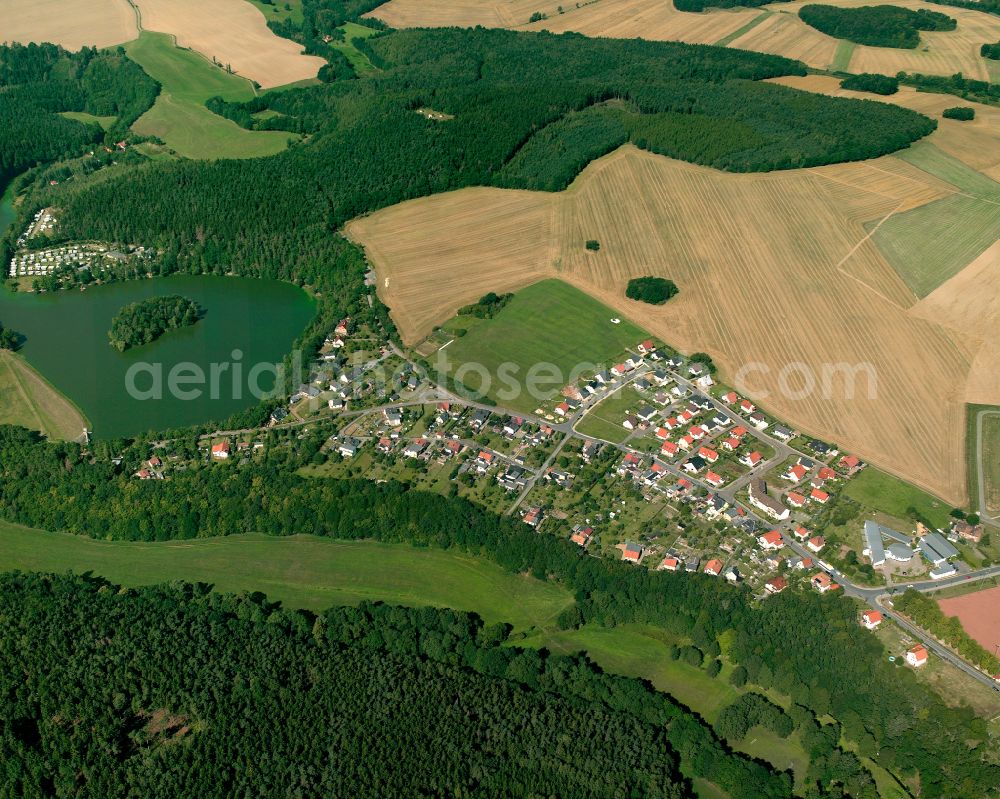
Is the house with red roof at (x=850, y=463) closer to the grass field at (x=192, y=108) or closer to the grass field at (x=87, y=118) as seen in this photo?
the grass field at (x=192, y=108)

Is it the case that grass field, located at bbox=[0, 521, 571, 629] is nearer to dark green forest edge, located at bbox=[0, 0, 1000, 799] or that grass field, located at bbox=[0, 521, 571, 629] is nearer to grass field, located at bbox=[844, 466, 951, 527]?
dark green forest edge, located at bbox=[0, 0, 1000, 799]

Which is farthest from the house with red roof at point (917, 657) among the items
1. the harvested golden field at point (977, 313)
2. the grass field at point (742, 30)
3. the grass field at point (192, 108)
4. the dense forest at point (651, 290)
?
the grass field at point (742, 30)

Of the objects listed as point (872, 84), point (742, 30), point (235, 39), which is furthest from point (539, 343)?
point (235, 39)

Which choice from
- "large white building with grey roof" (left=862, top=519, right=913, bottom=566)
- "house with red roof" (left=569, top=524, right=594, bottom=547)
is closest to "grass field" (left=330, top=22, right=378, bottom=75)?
"house with red roof" (left=569, top=524, right=594, bottom=547)

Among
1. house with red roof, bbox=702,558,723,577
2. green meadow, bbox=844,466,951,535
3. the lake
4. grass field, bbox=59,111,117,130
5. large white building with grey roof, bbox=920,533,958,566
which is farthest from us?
grass field, bbox=59,111,117,130

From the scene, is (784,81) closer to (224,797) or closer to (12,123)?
(12,123)
